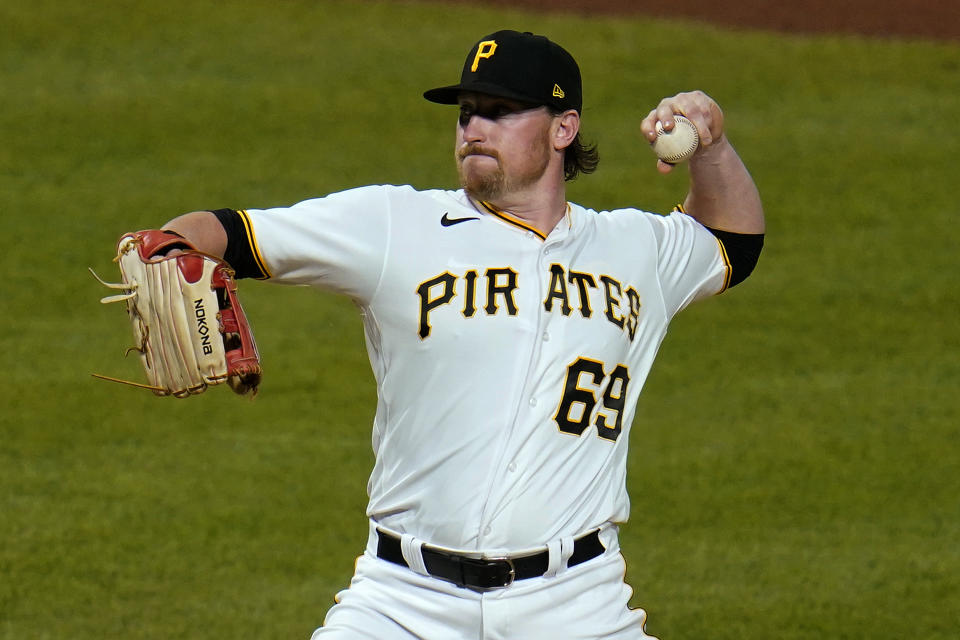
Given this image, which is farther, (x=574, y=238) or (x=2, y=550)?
(x=2, y=550)

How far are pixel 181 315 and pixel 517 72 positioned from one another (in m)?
1.18

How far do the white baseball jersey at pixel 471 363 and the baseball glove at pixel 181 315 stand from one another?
8.9 inches

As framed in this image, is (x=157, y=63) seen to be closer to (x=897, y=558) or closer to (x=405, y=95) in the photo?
(x=405, y=95)

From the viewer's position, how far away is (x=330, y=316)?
969cm

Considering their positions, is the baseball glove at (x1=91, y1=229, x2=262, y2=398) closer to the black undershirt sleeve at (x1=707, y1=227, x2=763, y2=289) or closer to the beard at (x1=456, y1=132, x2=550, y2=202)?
the beard at (x1=456, y1=132, x2=550, y2=202)

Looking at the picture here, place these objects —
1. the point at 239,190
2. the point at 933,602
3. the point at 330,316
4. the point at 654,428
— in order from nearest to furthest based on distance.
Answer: the point at 933,602 < the point at 654,428 < the point at 330,316 < the point at 239,190

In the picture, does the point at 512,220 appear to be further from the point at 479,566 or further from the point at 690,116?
the point at 479,566

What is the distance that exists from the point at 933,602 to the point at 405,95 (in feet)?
25.2

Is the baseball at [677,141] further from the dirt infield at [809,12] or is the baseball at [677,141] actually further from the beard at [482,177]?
the dirt infield at [809,12]

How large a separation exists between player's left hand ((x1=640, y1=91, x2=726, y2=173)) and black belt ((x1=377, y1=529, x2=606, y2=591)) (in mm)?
1165

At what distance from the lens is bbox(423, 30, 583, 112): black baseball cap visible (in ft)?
13.8

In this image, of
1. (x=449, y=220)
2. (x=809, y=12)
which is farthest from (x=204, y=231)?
(x=809, y=12)

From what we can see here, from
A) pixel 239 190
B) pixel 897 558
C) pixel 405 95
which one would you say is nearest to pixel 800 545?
pixel 897 558

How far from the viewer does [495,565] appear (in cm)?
393
